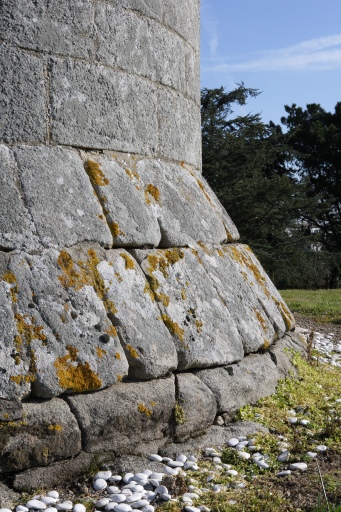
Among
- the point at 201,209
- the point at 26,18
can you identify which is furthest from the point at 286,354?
the point at 26,18

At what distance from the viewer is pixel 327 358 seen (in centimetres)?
636

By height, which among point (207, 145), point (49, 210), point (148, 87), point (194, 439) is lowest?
point (194, 439)

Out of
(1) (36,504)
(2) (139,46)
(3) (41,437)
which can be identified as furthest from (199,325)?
(2) (139,46)

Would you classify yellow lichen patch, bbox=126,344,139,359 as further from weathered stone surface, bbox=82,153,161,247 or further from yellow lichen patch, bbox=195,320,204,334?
weathered stone surface, bbox=82,153,161,247

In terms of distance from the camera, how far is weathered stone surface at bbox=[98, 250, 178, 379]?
11.3 feet

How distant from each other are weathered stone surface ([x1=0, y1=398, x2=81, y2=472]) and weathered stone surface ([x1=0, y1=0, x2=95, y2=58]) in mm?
2024

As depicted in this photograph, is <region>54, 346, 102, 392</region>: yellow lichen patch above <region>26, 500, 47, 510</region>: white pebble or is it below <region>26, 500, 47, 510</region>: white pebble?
above

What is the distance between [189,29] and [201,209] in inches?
55.0

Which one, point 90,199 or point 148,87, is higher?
point 148,87

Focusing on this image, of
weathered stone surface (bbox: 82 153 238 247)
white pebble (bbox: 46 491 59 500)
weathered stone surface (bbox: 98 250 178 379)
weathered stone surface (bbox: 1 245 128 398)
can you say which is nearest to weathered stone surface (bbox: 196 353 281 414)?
weathered stone surface (bbox: 98 250 178 379)

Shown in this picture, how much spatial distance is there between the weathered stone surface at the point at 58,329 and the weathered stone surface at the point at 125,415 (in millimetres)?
81

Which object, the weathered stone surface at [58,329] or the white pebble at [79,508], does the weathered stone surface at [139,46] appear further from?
the white pebble at [79,508]

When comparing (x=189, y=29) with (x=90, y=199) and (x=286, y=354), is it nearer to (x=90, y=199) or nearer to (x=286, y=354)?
(x=90, y=199)

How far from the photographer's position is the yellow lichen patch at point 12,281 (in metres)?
3.21
